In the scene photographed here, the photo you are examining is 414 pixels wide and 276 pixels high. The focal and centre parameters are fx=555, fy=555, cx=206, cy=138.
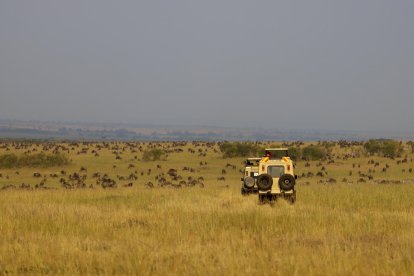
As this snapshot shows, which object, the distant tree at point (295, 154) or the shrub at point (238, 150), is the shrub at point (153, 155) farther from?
the distant tree at point (295, 154)

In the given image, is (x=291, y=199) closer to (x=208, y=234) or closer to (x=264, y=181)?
(x=264, y=181)

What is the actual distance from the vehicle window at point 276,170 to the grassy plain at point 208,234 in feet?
3.48

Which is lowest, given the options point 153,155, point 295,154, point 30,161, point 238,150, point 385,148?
point 30,161

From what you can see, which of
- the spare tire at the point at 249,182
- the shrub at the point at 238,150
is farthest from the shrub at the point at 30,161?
the spare tire at the point at 249,182

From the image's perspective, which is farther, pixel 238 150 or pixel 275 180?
pixel 238 150

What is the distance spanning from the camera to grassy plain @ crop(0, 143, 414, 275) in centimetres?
778

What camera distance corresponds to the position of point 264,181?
16141 mm

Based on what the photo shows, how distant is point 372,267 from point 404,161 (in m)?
33.7

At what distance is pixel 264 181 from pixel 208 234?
19.1 ft

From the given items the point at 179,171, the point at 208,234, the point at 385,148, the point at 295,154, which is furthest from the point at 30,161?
the point at 208,234

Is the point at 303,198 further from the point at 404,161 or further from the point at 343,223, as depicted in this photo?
the point at 404,161

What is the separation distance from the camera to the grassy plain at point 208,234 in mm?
7777

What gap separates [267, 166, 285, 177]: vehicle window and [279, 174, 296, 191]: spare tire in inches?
18.8

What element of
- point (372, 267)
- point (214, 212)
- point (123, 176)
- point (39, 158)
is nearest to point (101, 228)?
point (214, 212)
